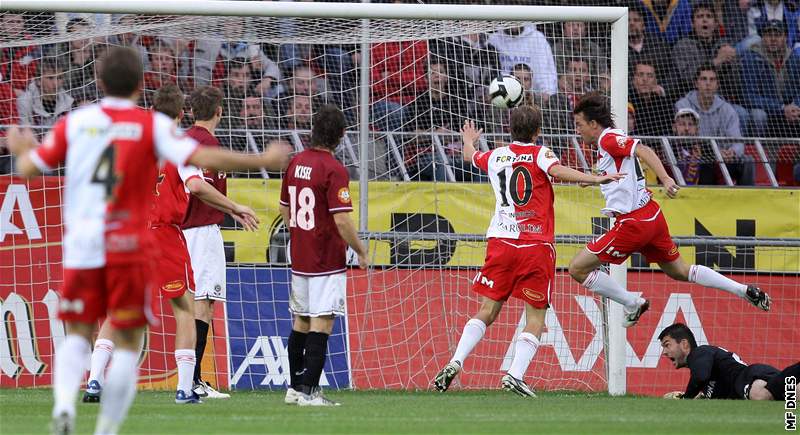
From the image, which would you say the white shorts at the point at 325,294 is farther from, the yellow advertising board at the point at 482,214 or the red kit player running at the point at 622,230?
the yellow advertising board at the point at 482,214

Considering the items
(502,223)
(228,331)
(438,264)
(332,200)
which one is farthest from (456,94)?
(332,200)

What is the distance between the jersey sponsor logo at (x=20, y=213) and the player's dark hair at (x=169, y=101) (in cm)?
310

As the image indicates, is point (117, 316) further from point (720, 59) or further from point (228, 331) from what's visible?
point (720, 59)

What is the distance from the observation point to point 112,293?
5.96 metres

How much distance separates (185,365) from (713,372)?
4623 mm

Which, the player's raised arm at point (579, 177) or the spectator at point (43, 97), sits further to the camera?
the spectator at point (43, 97)

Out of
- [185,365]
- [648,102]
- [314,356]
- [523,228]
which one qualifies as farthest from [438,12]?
[648,102]

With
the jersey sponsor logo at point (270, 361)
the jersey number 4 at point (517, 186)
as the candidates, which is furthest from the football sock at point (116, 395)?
the jersey sponsor logo at point (270, 361)

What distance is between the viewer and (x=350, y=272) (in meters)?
12.0

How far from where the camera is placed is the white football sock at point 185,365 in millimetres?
8930

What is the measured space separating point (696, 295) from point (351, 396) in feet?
13.2

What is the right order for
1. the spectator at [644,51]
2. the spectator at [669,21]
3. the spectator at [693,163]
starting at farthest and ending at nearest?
the spectator at [669,21]
the spectator at [644,51]
the spectator at [693,163]

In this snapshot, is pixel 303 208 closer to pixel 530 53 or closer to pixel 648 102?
pixel 530 53

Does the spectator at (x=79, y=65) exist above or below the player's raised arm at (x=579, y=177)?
above
